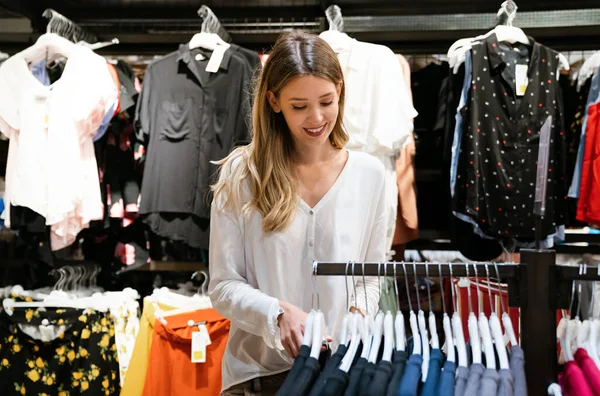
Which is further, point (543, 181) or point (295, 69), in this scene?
point (295, 69)

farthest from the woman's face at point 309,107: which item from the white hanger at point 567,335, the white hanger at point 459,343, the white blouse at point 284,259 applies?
the white hanger at point 567,335

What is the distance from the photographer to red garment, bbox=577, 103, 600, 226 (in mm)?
2553

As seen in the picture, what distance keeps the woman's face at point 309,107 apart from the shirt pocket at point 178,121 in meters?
1.37

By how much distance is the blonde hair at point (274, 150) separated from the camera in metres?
1.40

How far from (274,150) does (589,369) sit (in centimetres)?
80

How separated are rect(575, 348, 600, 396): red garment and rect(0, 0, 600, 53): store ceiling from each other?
2.05 meters

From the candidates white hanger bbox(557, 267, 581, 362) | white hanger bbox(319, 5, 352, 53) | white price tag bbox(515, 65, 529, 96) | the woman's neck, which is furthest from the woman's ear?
white price tag bbox(515, 65, 529, 96)

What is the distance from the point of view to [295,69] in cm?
139

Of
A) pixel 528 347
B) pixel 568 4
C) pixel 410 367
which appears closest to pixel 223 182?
pixel 410 367

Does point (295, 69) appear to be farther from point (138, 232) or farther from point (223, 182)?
point (138, 232)

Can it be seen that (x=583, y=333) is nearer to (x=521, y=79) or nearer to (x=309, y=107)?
(x=309, y=107)

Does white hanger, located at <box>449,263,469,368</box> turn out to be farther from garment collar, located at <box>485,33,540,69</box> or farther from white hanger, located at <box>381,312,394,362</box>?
garment collar, located at <box>485,33,540,69</box>

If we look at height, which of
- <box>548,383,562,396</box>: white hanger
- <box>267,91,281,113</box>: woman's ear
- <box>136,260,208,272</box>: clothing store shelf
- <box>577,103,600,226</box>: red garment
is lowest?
<box>136,260,208,272</box>: clothing store shelf

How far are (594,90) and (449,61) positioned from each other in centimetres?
59
